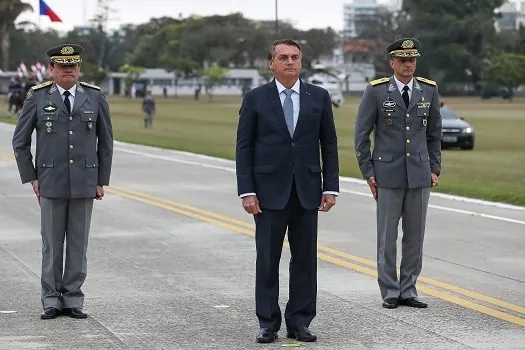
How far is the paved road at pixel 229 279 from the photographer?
31.6 ft

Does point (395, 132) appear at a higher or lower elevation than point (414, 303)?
higher

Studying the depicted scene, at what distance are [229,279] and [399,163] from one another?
2.36 metres

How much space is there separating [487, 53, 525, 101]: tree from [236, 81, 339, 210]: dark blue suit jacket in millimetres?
135393

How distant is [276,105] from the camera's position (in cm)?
917

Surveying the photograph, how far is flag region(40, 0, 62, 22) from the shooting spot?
168 feet

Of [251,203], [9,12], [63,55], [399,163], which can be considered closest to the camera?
[251,203]

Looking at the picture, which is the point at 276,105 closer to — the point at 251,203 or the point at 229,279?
the point at 251,203

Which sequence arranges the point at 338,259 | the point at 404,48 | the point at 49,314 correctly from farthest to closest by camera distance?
1. the point at 338,259
2. the point at 404,48
3. the point at 49,314

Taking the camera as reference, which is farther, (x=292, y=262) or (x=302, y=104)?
(x=292, y=262)

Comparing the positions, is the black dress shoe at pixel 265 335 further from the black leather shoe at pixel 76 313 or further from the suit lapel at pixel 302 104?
the black leather shoe at pixel 76 313

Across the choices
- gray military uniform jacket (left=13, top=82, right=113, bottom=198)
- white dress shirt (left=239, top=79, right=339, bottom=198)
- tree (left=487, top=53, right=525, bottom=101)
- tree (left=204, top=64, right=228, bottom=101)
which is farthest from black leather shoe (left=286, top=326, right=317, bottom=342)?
tree (left=204, top=64, right=228, bottom=101)

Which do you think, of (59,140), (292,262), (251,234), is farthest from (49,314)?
(251,234)

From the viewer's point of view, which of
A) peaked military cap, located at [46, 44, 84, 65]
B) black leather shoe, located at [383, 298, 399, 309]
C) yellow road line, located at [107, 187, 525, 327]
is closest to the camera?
peaked military cap, located at [46, 44, 84, 65]

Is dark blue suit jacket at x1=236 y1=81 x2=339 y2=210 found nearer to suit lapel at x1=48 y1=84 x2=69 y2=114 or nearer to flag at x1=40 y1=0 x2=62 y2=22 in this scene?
suit lapel at x1=48 y1=84 x2=69 y2=114
